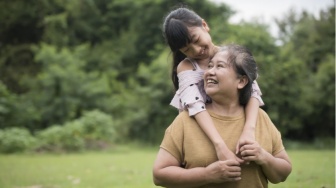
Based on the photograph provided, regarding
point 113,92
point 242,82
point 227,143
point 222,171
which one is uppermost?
point 113,92

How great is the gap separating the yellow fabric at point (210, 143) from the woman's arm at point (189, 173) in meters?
0.05

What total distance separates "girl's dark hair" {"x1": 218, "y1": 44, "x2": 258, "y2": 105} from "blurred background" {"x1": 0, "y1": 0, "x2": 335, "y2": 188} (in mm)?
4744

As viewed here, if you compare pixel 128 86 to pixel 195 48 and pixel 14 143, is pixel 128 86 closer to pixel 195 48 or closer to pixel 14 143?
pixel 14 143

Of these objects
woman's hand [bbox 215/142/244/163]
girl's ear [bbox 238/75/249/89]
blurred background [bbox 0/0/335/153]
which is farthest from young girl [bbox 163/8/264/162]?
blurred background [bbox 0/0/335/153]

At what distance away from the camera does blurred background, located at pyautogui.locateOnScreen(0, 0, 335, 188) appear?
11008 mm

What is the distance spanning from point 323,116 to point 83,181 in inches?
570

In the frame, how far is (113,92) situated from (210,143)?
24.5 m

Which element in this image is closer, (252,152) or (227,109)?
(252,152)

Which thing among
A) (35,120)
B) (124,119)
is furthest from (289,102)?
(35,120)

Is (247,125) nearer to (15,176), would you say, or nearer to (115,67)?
(15,176)

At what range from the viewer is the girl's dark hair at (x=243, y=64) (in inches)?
94.4

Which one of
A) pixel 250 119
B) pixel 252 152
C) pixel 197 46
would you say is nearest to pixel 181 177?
pixel 252 152

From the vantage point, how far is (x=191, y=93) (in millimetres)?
2658

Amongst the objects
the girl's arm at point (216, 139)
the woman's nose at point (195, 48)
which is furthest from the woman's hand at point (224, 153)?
the woman's nose at point (195, 48)
